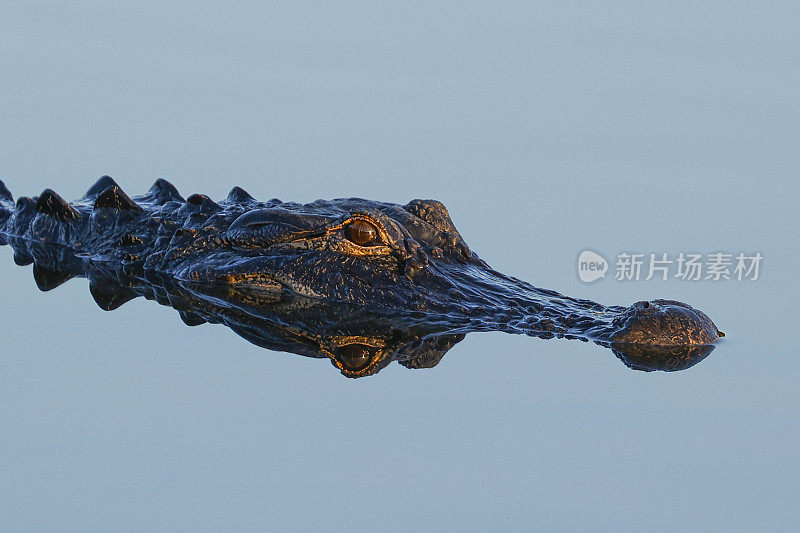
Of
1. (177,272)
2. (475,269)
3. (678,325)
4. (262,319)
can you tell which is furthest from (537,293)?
(177,272)

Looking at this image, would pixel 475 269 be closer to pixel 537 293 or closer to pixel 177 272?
pixel 537 293

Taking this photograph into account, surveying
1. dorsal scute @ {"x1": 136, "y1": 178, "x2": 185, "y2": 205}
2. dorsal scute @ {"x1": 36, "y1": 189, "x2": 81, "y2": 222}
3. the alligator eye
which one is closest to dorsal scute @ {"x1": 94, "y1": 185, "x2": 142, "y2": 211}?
dorsal scute @ {"x1": 136, "y1": 178, "x2": 185, "y2": 205}

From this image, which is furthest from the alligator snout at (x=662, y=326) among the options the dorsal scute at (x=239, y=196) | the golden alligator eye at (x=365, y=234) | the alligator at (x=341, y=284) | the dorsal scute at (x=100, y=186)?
the dorsal scute at (x=100, y=186)

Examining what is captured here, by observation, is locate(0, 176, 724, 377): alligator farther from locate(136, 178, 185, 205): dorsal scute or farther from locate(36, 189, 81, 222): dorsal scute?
locate(36, 189, 81, 222): dorsal scute

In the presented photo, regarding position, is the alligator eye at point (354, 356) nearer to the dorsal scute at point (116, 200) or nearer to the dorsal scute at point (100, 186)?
the dorsal scute at point (116, 200)
